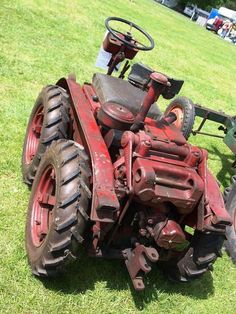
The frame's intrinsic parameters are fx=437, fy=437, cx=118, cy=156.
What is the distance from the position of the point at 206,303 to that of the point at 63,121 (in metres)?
2.05

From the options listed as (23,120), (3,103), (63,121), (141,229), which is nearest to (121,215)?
(141,229)

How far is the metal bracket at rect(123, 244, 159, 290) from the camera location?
122 inches

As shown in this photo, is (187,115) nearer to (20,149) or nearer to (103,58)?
(103,58)

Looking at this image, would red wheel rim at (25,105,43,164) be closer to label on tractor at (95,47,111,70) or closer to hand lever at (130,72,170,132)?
label on tractor at (95,47,111,70)

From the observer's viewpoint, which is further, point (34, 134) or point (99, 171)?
point (34, 134)

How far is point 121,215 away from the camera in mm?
3217

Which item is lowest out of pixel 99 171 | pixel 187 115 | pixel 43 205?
pixel 43 205

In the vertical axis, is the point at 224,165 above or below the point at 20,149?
below

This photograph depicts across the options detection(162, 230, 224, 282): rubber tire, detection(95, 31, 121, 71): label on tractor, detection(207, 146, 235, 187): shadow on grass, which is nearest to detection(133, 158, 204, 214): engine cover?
detection(162, 230, 224, 282): rubber tire

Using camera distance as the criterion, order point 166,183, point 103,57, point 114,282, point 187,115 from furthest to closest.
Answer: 1. point 187,115
2. point 103,57
3. point 114,282
4. point 166,183

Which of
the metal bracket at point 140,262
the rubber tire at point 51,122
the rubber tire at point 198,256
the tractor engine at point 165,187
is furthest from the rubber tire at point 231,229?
the rubber tire at point 51,122

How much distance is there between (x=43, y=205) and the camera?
140 inches

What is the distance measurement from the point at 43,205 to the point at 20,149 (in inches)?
58.2

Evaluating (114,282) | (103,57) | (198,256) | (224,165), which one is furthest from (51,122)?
(224,165)
